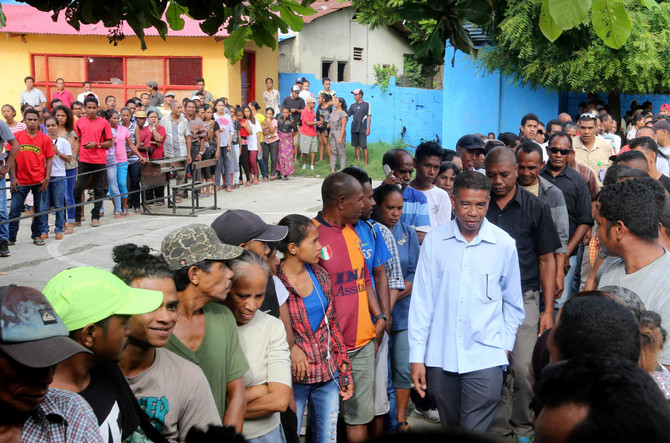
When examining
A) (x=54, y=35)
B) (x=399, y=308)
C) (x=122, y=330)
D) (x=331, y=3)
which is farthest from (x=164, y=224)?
(x=331, y=3)

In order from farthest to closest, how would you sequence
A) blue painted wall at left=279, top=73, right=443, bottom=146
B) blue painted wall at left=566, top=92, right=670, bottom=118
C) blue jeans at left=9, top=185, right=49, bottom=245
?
1. blue painted wall at left=279, top=73, right=443, bottom=146
2. blue painted wall at left=566, top=92, right=670, bottom=118
3. blue jeans at left=9, top=185, right=49, bottom=245

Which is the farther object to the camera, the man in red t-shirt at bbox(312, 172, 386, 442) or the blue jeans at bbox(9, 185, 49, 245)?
the blue jeans at bbox(9, 185, 49, 245)

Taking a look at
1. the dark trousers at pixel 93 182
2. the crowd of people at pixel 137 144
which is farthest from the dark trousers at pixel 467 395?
the dark trousers at pixel 93 182

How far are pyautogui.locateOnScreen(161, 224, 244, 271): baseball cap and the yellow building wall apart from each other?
19.2 m

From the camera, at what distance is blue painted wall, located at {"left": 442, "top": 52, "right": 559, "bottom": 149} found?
61.8 feet

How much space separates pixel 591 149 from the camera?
9.80 m

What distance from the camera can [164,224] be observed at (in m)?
13.3

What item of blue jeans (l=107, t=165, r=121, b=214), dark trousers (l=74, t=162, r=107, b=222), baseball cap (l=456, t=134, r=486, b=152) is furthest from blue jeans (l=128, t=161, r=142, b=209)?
baseball cap (l=456, t=134, r=486, b=152)

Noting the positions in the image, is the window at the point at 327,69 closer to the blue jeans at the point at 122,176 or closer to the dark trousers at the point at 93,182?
the blue jeans at the point at 122,176

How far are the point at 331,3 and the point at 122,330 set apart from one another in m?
27.4

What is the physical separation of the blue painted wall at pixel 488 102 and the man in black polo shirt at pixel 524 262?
13739mm

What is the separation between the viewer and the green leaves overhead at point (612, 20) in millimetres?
3057

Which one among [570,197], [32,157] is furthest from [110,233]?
[570,197]

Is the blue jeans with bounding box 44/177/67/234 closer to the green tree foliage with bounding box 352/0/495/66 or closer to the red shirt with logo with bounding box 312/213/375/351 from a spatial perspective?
the red shirt with logo with bounding box 312/213/375/351
